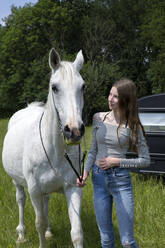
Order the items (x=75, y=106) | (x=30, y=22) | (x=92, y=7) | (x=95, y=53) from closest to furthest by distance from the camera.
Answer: (x=75, y=106)
(x=95, y=53)
(x=30, y=22)
(x=92, y=7)

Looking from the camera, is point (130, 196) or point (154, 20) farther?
point (154, 20)

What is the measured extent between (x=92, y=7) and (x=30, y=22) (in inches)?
292

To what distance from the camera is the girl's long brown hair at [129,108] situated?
2.25 m

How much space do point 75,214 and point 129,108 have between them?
45.1 inches

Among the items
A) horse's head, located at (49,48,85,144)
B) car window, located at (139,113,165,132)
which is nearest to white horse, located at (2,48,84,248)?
horse's head, located at (49,48,85,144)

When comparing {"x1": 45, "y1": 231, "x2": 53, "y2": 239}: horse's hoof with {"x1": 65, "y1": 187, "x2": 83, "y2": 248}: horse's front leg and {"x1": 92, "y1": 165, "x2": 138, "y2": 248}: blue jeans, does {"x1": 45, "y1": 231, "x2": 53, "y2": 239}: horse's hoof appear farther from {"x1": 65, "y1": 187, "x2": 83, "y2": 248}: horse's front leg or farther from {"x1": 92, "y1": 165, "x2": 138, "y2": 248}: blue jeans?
{"x1": 92, "y1": 165, "x2": 138, "y2": 248}: blue jeans

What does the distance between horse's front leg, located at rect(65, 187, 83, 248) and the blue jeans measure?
10.5 inches

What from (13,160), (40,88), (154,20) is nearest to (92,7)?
(154,20)

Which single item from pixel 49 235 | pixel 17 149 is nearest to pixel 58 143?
pixel 17 149

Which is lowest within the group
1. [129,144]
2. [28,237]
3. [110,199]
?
[28,237]

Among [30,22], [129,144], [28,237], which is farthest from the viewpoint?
[30,22]

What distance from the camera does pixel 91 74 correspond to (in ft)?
62.6

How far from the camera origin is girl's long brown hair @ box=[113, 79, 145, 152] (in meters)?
2.25

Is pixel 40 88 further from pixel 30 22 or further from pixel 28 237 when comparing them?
pixel 28 237
